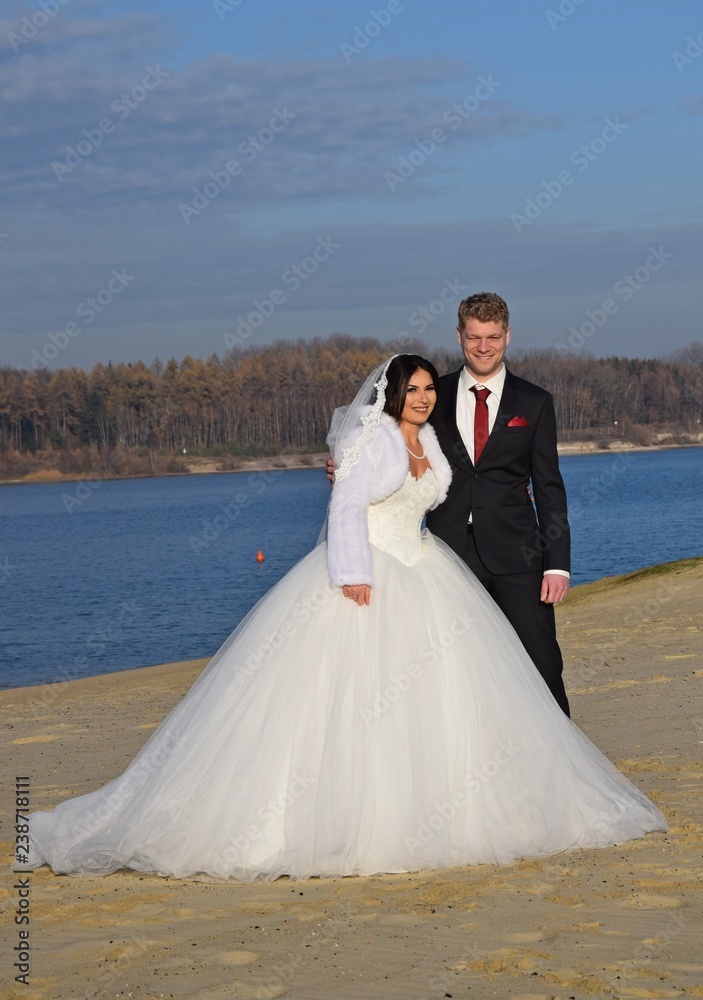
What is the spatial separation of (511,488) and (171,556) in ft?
135

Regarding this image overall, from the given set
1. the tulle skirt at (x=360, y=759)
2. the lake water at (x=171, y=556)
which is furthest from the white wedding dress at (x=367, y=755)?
the lake water at (x=171, y=556)

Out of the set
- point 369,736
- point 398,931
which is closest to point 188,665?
point 369,736

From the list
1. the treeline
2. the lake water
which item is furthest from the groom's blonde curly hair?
the treeline

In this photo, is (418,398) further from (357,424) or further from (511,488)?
(511,488)

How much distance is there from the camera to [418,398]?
18.4ft

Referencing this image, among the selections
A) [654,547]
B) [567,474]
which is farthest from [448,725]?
[567,474]

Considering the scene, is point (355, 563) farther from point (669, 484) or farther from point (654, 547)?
point (669, 484)

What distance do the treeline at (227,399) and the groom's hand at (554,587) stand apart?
102854mm

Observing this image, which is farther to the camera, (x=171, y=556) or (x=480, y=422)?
(x=171, y=556)

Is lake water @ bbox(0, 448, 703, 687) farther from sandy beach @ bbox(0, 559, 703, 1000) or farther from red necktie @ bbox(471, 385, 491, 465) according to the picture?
sandy beach @ bbox(0, 559, 703, 1000)

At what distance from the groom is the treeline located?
103 m

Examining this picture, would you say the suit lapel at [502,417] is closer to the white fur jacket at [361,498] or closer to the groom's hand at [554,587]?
the white fur jacket at [361,498]

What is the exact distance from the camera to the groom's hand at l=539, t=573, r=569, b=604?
5859mm

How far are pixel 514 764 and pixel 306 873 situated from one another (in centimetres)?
102
